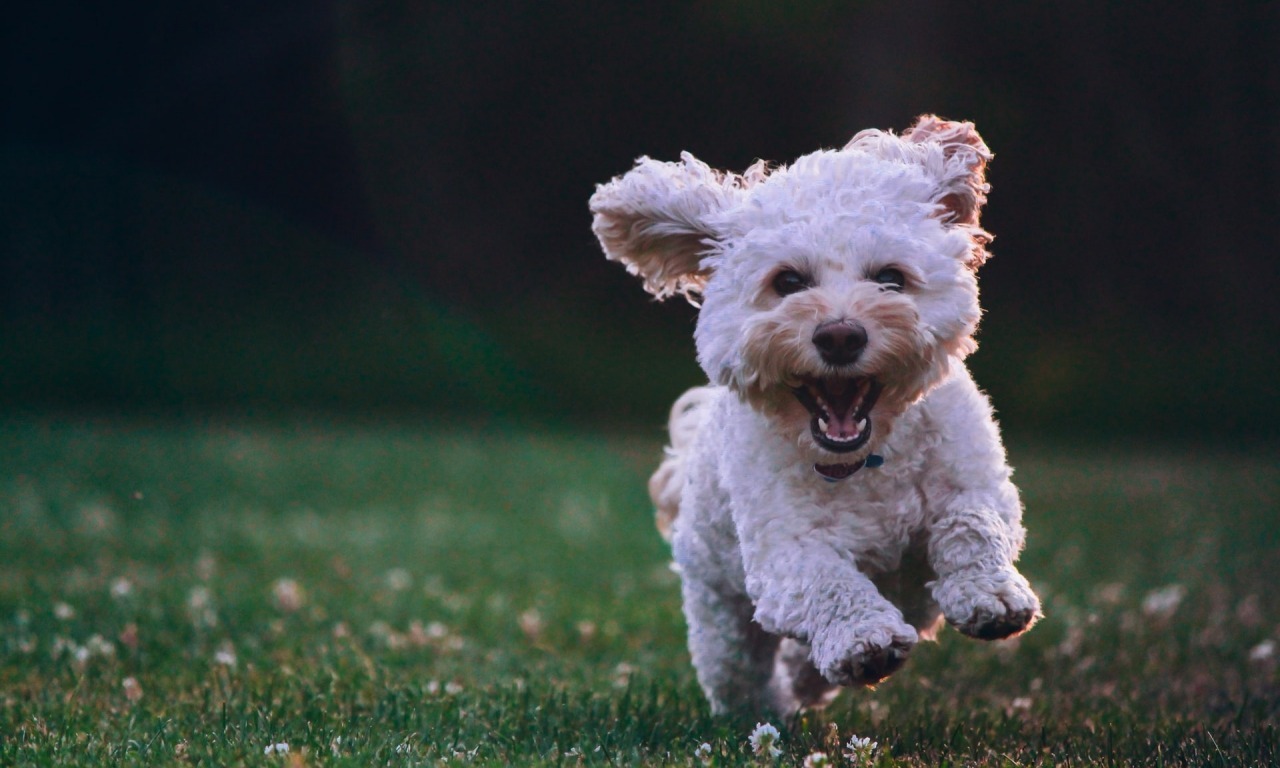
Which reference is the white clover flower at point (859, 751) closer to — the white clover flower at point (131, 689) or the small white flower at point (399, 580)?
the white clover flower at point (131, 689)

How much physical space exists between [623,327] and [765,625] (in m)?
15.6

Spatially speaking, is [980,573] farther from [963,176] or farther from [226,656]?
[226,656]

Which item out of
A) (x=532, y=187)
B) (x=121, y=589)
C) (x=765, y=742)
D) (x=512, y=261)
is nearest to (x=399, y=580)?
(x=121, y=589)

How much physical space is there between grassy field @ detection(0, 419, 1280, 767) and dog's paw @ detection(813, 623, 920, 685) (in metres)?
0.31

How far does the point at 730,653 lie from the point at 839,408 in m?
1.15

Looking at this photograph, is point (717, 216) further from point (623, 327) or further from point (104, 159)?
point (104, 159)

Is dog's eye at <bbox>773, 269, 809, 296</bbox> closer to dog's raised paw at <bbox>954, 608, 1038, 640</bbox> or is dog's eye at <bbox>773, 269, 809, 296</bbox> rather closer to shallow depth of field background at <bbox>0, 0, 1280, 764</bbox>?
dog's raised paw at <bbox>954, 608, 1038, 640</bbox>

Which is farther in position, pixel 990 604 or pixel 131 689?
pixel 131 689

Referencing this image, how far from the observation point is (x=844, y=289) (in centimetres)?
346

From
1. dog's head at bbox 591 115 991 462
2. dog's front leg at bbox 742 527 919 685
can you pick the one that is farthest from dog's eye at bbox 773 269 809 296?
dog's front leg at bbox 742 527 919 685

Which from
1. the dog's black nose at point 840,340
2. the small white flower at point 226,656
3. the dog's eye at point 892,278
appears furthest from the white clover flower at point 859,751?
the small white flower at point 226,656

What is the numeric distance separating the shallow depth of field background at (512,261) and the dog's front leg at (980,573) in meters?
4.57

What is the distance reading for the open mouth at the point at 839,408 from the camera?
3459mm

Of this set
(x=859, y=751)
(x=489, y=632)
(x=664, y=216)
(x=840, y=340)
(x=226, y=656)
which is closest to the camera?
(x=840, y=340)
